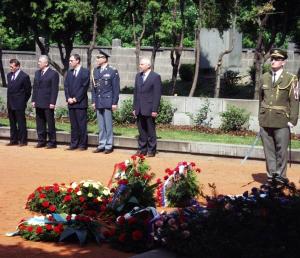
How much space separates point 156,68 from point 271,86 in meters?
17.5

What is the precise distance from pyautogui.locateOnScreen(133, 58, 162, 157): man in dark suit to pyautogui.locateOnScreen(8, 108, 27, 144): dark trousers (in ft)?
9.33

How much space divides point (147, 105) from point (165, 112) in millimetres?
4576

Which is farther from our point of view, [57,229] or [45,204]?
[45,204]

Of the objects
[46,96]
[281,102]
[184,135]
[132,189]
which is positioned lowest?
[184,135]

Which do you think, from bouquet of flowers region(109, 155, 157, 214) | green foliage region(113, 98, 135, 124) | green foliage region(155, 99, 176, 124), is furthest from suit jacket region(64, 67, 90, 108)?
bouquet of flowers region(109, 155, 157, 214)

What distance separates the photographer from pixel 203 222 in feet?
19.0

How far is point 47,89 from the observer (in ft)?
47.3

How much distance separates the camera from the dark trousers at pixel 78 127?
14.0m

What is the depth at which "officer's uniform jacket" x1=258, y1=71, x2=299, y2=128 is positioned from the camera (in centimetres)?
1007

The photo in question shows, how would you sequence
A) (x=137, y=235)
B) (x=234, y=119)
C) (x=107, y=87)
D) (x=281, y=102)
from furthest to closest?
(x=234, y=119)
(x=107, y=87)
(x=281, y=102)
(x=137, y=235)

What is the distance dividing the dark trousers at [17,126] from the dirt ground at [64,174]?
0.87 feet

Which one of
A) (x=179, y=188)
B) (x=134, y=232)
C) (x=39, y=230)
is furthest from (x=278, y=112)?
(x=39, y=230)

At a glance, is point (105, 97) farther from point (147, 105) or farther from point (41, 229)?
point (41, 229)

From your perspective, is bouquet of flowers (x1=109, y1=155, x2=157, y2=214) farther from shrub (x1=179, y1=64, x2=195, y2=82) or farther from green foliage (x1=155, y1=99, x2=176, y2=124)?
shrub (x1=179, y1=64, x2=195, y2=82)
